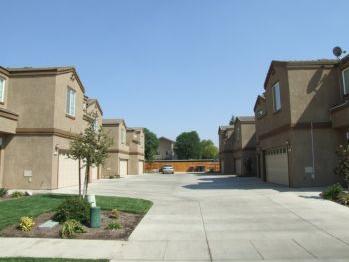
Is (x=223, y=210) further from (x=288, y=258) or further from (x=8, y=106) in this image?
(x=8, y=106)

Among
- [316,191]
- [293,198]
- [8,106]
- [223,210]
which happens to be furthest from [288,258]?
[8,106]

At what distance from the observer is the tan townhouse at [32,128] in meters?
21.8

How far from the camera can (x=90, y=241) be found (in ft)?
31.8

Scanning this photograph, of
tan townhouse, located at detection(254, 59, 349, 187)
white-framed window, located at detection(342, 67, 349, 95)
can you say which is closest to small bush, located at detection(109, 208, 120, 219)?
tan townhouse, located at detection(254, 59, 349, 187)

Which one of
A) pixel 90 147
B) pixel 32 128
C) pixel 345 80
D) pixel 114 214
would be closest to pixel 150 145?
pixel 32 128

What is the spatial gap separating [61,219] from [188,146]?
89.5 m

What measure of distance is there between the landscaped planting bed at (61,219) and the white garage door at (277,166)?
37.8 ft

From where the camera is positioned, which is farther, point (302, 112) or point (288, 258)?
point (302, 112)

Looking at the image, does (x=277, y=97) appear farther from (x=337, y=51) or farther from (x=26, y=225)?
(x=26, y=225)

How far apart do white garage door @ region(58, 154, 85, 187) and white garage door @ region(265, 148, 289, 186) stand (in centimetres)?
1409

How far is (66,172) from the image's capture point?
2430 cm

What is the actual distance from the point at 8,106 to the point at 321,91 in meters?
19.1

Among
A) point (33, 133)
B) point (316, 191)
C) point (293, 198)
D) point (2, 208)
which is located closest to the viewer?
point (2, 208)

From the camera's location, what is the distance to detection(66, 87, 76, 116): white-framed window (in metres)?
25.1
